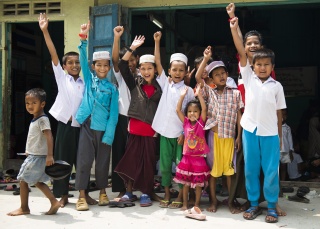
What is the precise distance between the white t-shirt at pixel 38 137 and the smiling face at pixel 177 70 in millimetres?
1462

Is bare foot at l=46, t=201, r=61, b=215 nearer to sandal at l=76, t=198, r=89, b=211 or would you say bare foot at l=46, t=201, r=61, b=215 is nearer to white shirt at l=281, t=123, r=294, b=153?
sandal at l=76, t=198, r=89, b=211

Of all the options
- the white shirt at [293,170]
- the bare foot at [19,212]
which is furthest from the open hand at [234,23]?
the white shirt at [293,170]

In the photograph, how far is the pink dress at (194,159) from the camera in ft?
14.1

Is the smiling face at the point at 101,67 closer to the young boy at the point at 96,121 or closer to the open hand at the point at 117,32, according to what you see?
the young boy at the point at 96,121

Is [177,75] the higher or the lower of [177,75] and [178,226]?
the higher

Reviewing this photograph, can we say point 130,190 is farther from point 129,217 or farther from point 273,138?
point 273,138

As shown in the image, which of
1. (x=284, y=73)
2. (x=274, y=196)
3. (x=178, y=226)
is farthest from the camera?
(x=284, y=73)

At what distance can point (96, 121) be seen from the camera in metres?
Answer: 4.51

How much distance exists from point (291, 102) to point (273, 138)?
6.03m

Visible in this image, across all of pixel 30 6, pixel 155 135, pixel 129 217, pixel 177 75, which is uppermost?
pixel 30 6

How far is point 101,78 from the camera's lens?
4.63 m

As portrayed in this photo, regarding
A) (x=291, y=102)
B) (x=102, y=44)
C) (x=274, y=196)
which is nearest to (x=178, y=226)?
(x=274, y=196)

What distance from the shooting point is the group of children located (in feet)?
13.4

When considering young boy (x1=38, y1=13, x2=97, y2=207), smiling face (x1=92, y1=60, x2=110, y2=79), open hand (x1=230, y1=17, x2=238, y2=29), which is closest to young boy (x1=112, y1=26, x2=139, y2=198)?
smiling face (x1=92, y1=60, x2=110, y2=79)
